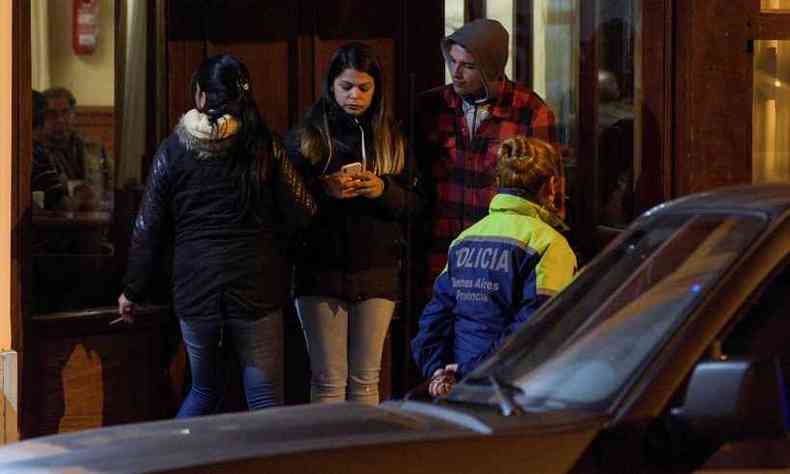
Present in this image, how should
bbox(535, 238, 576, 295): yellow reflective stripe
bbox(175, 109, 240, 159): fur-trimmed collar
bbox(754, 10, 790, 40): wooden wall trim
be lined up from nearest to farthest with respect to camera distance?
bbox(535, 238, 576, 295): yellow reflective stripe → bbox(175, 109, 240, 159): fur-trimmed collar → bbox(754, 10, 790, 40): wooden wall trim

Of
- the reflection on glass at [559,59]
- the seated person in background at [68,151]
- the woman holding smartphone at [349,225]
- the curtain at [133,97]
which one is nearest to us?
the woman holding smartphone at [349,225]

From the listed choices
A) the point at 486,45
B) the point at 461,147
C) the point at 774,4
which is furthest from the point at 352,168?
the point at 774,4

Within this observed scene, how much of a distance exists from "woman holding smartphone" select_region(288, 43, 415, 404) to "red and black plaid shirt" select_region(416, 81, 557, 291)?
23cm

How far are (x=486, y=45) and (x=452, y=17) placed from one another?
147 centimetres

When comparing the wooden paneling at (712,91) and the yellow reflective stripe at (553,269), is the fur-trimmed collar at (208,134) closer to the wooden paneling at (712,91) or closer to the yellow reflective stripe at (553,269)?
the yellow reflective stripe at (553,269)

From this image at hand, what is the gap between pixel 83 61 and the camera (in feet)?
28.5

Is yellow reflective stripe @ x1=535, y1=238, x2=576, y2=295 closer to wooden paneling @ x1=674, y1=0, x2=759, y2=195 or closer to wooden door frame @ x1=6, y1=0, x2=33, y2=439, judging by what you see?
wooden paneling @ x1=674, y1=0, x2=759, y2=195

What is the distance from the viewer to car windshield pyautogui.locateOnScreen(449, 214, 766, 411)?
407cm

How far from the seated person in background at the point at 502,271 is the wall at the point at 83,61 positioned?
2644 millimetres

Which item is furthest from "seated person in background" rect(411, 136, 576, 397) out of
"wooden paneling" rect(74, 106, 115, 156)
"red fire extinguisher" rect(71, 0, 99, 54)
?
"red fire extinguisher" rect(71, 0, 99, 54)

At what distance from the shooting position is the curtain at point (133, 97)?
8859mm

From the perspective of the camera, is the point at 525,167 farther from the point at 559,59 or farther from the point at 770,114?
the point at 559,59

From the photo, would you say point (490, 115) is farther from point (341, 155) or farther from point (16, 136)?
point (16, 136)

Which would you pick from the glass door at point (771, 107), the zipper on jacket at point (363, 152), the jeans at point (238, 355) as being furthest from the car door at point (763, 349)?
the glass door at point (771, 107)
